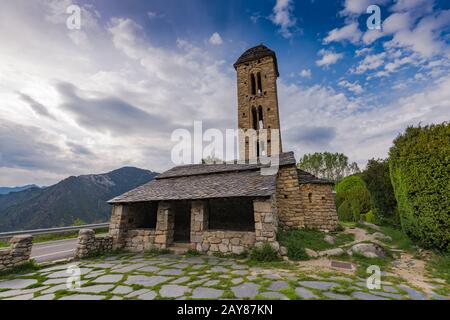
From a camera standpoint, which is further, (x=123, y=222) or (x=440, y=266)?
(x=123, y=222)

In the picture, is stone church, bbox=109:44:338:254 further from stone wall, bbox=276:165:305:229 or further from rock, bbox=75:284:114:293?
rock, bbox=75:284:114:293

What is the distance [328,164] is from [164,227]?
3580 centimetres

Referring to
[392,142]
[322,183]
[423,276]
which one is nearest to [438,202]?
[423,276]

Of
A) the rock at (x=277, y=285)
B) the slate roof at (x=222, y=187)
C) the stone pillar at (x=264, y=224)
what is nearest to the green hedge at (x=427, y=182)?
the slate roof at (x=222, y=187)

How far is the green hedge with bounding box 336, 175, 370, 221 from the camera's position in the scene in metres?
13.1

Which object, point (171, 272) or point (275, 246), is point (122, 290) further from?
point (275, 246)

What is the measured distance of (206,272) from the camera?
173 inches

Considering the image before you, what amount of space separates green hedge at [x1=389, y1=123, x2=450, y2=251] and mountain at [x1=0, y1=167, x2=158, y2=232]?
5393 centimetres

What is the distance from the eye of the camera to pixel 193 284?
364 cm

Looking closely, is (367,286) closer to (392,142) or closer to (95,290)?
(95,290)

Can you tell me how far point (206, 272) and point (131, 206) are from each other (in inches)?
202

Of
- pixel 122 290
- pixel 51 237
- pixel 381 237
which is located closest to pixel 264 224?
pixel 122 290

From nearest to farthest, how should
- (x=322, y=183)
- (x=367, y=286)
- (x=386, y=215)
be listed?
1. (x=367, y=286)
2. (x=322, y=183)
3. (x=386, y=215)

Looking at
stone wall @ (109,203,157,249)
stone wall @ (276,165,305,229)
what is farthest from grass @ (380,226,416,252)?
stone wall @ (109,203,157,249)
